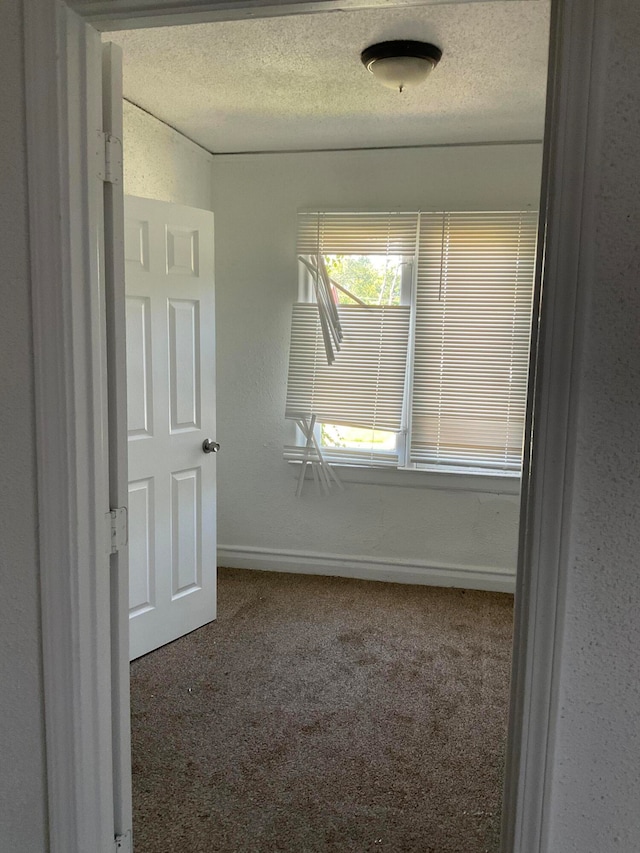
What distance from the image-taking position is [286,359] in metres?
4.00

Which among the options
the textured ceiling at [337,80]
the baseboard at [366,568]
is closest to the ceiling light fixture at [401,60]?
the textured ceiling at [337,80]

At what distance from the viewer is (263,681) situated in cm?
282

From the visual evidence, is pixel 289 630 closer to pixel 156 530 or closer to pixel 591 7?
pixel 156 530

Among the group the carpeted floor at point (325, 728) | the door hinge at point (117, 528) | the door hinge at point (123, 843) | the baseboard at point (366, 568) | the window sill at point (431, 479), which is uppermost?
the door hinge at point (117, 528)

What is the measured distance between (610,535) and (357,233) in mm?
3024

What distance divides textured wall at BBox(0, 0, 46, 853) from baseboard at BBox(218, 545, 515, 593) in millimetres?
2701

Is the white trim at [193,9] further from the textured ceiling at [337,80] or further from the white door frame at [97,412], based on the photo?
the textured ceiling at [337,80]

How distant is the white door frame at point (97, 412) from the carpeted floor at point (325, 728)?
66cm

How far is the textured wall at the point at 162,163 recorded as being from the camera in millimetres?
3084

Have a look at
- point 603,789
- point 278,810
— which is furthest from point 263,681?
point 603,789

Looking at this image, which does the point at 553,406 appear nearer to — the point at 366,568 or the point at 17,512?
the point at 17,512

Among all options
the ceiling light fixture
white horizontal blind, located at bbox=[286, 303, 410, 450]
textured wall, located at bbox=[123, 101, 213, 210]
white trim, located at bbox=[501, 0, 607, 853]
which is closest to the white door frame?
white trim, located at bbox=[501, 0, 607, 853]

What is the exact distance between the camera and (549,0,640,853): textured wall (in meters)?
1.03

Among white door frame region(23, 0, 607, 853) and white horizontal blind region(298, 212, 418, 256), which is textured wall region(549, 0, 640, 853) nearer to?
white door frame region(23, 0, 607, 853)
